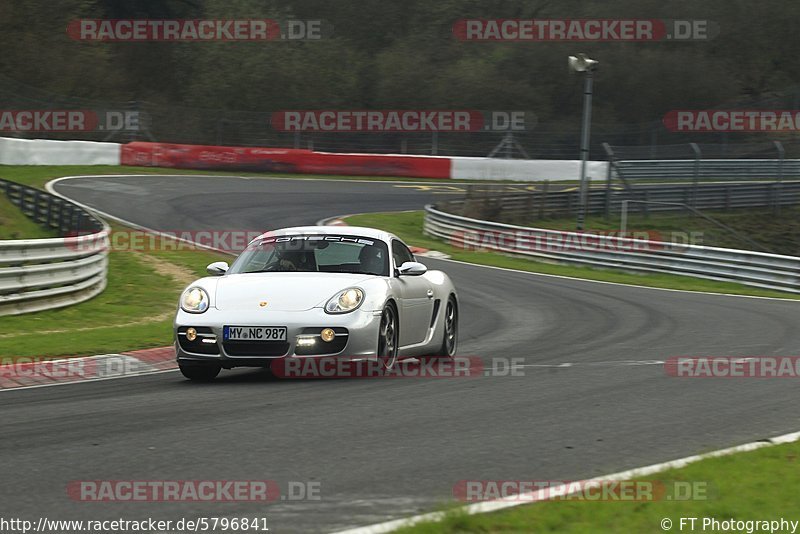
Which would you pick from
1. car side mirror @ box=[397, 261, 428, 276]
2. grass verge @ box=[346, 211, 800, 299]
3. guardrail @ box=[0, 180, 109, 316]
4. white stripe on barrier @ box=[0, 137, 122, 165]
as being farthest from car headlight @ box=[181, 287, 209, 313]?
white stripe on barrier @ box=[0, 137, 122, 165]

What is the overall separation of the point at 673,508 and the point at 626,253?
21.6m

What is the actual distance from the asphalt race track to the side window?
1303 mm

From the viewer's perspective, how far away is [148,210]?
3108 cm

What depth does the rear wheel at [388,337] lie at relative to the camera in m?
9.45

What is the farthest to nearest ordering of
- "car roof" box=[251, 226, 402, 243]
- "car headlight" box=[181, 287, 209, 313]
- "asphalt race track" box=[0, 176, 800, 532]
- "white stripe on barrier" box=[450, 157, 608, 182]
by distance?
"white stripe on barrier" box=[450, 157, 608, 182] < "car roof" box=[251, 226, 402, 243] < "car headlight" box=[181, 287, 209, 313] < "asphalt race track" box=[0, 176, 800, 532]

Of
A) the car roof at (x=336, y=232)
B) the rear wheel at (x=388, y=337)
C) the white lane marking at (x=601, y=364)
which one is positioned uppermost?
the car roof at (x=336, y=232)

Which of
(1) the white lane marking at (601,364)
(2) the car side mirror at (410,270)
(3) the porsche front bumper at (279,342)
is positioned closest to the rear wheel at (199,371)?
(3) the porsche front bumper at (279,342)

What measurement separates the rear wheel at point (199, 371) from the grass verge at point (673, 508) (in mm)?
4592

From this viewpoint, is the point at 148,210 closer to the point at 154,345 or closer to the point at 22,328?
the point at 22,328

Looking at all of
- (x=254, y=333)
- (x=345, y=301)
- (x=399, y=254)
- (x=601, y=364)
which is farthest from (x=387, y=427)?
(x=601, y=364)

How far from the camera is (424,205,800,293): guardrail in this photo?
23500 mm

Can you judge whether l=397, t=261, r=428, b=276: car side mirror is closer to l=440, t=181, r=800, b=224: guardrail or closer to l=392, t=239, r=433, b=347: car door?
l=392, t=239, r=433, b=347: car door

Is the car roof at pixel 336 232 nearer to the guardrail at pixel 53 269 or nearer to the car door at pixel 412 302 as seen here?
the car door at pixel 412 302

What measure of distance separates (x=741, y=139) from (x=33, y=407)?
43.6 metres
